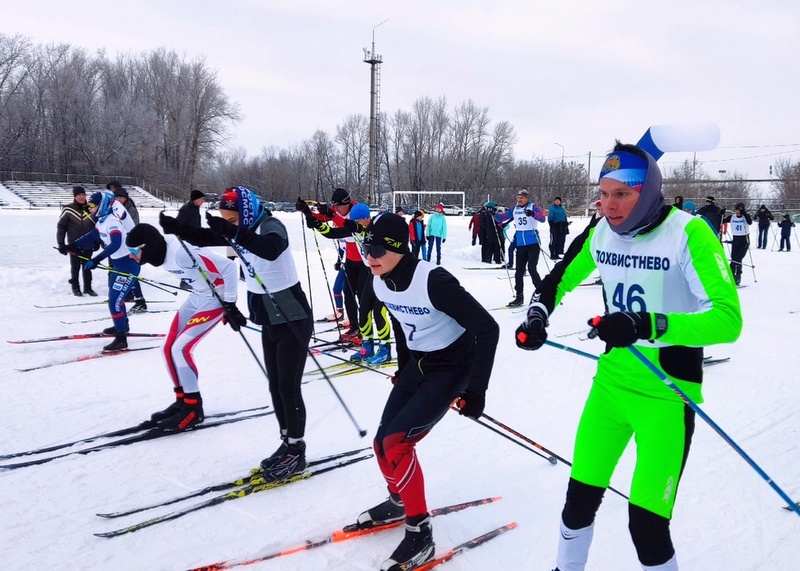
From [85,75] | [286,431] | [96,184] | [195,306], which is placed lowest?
[286,431]

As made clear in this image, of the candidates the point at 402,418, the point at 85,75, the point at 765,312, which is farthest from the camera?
the point at 85,75

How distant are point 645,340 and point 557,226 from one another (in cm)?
1640

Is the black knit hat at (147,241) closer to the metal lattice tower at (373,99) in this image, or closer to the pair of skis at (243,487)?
the pair of skis at (243,487)

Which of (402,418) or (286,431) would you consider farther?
(286,431)

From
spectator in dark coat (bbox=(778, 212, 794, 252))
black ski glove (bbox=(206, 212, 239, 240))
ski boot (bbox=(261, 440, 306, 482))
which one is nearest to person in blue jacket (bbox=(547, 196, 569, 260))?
spectator in dark coat (bbox=(778, 212, 794, 252))

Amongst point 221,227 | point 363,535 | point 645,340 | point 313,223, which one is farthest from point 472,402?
point 313,223

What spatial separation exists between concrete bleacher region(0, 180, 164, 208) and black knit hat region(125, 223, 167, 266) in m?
35.4

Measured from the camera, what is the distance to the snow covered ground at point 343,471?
309cm

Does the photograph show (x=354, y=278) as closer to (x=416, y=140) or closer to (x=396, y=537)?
(x=396, y=537)

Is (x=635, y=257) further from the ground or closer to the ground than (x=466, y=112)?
closer to the ground

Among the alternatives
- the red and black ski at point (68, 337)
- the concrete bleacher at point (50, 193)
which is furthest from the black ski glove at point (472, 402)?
the concrete bleacher at point (50, 193)

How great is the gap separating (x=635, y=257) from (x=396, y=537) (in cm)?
205

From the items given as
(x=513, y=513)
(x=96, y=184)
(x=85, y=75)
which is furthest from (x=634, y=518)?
(x=85, y=75)

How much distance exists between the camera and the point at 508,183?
187 feet
